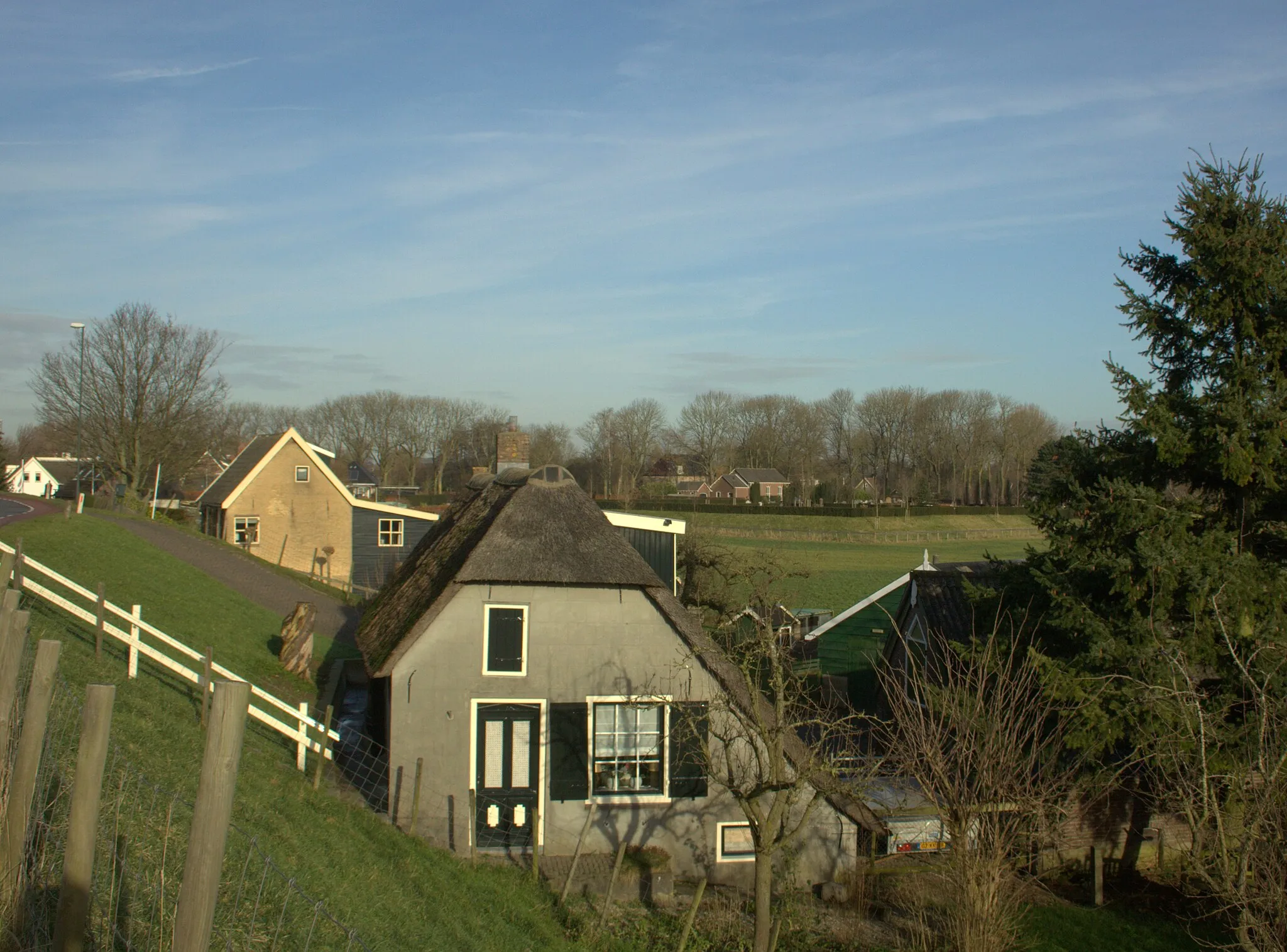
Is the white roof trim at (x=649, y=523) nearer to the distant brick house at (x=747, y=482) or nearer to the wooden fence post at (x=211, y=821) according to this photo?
the wooden fence post at (x=211, y=821)

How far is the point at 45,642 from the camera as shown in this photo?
3.97 meters

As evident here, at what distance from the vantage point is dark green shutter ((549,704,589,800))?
14.5m

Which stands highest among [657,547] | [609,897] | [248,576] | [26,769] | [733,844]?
[26,769]

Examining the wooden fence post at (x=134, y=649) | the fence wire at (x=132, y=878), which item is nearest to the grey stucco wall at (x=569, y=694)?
the wooden fence post at (x=134, y=649)

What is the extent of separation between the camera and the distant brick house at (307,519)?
39156mm

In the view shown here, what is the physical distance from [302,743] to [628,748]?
4.60 meters

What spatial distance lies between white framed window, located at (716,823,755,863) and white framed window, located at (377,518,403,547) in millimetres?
26698

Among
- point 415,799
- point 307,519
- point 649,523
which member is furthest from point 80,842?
point 307,519

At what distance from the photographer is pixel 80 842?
3627mm

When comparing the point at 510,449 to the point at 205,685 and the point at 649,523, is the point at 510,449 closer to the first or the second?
the point at 649,523

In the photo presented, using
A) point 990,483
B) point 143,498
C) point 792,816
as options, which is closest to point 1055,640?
point 792,816

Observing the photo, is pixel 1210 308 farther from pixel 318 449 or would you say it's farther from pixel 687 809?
pixel 318 449

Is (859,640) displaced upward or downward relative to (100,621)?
downward

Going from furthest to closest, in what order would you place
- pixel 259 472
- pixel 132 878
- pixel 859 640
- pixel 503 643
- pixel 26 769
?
pixel 259 472
pixel 859 640
pixel 503 643
pixel 132 878
pixel 26 769
